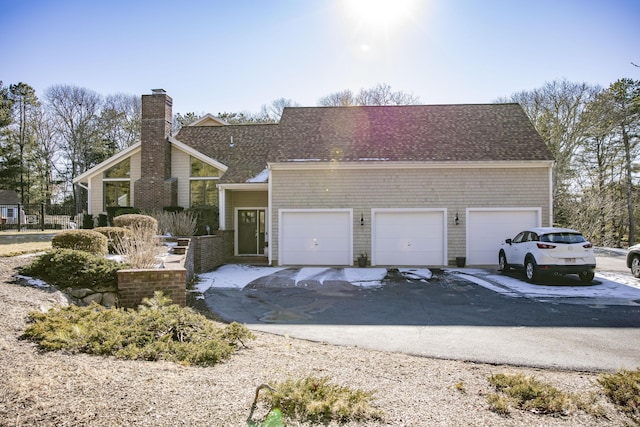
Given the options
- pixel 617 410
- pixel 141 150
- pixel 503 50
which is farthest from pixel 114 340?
pixel 141 150

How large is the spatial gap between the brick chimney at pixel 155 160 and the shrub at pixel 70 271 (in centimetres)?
1153

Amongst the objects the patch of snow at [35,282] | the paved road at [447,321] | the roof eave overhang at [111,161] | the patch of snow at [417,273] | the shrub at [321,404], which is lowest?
the paved road at [447,321]

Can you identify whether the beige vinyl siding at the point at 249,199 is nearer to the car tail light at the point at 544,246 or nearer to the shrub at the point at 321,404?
the car tail light at the point at 544,246

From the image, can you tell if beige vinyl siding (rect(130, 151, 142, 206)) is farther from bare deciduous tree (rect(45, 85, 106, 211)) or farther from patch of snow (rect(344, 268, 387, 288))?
bare deciduous tree (rect(45, 85, 106, 211))

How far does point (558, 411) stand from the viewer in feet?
12.6

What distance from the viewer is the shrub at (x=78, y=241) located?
958 centimetres

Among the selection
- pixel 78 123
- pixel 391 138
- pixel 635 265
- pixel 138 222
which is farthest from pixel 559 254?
pixel 78 123

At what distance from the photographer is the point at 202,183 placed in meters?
20.1

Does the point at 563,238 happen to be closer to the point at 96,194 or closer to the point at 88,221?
the point at 88,221

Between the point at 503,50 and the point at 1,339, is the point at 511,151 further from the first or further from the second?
the point at 1,339

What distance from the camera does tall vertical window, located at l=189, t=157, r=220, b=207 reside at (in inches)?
782

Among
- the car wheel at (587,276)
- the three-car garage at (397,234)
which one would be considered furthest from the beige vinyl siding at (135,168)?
the car wheel at (587,276)

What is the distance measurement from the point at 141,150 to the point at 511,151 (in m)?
15.9

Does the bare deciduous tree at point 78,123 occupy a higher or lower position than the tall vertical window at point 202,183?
higher
